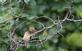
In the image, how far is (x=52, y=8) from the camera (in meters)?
2.54

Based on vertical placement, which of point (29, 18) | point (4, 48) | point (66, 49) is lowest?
point (66, 49)

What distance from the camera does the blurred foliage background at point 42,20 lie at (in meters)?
1.70

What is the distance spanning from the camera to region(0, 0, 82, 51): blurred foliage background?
170cm

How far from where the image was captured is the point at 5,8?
1813mm

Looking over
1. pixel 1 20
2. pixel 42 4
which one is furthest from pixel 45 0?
pixel 1 20

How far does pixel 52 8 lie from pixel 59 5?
0.24 feet

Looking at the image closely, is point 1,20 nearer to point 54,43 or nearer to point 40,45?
point 40,45

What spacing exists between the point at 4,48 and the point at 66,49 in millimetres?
1090

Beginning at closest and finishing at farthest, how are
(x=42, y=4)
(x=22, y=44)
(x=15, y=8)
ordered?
(x=22, y=44), (x=15, y=8), (x=42, y=4)

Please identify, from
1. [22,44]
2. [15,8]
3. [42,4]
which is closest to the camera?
[22,44]

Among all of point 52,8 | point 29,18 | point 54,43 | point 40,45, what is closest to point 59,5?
point 52,8

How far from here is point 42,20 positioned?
7.91 ft

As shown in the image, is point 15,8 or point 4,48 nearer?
point 4,48

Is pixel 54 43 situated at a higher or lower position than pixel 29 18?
lower
